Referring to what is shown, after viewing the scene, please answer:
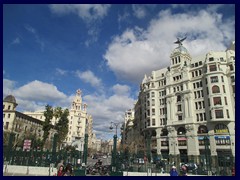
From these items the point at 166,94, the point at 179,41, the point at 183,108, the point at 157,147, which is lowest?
the point at 157,147

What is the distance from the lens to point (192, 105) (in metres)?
45.9

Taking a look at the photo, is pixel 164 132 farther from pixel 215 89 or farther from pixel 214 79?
pixel 214 79

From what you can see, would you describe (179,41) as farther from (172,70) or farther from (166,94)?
(166,94)

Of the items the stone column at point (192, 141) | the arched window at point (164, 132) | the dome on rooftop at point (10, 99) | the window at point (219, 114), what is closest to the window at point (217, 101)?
the window at point (219, 114)

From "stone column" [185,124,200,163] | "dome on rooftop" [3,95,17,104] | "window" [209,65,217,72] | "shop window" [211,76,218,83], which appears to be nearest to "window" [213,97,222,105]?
"shop window" [211,76,218,83]

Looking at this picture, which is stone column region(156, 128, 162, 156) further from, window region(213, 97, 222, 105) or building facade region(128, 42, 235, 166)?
window region(213, 97, 222, 105)

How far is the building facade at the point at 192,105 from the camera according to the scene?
4075 cm

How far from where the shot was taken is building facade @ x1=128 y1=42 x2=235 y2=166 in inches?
1604

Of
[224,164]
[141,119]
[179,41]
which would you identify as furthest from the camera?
[141,119]

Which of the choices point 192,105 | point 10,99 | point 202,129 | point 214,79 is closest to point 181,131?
point 202,129
